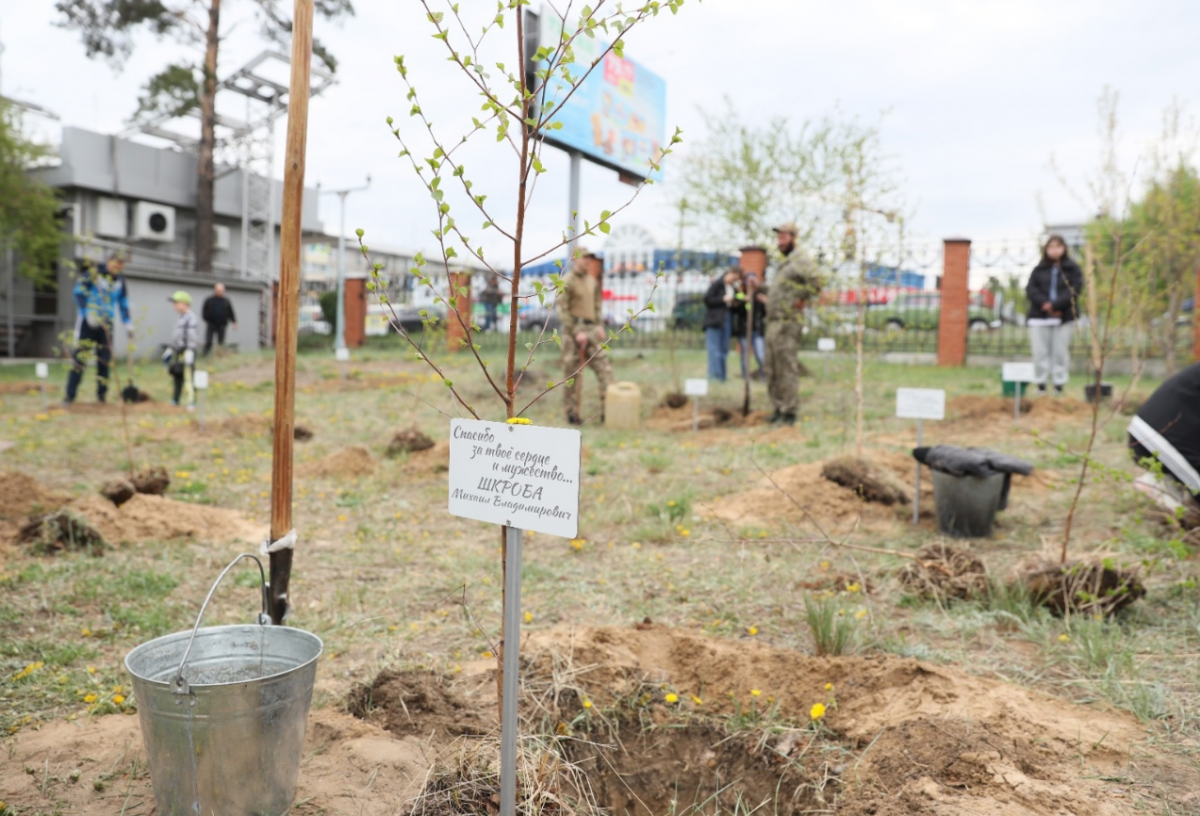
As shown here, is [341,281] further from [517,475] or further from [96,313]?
[517,475]

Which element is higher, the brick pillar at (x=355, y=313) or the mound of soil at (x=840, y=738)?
the brick pillar at (x=355, y=313)

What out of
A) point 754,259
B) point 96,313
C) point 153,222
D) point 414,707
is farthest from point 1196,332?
point 153,222

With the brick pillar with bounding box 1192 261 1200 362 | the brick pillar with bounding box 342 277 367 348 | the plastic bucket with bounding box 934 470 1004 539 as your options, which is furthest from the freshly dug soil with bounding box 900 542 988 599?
the brick pillar with bounding box 342 277 367 348

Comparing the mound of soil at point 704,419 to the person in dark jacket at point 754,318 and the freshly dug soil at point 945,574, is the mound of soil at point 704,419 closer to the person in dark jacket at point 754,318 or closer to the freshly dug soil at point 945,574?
the person in dark jacket at point 754,318

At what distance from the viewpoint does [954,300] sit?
15234 millimetres

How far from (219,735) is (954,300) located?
15.5m

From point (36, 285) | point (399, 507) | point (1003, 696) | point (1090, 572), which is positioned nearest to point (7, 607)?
point (399, 507)

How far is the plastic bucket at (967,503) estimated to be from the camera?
189 inches

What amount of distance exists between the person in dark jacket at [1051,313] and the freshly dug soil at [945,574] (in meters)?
5.81

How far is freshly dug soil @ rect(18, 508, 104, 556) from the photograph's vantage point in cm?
446

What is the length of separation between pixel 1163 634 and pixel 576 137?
9365mm

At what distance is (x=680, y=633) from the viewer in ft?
11.0

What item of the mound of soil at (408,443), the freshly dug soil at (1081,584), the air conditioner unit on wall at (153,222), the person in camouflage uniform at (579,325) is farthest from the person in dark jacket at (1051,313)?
the air conditioner unit on wall at (153,222)

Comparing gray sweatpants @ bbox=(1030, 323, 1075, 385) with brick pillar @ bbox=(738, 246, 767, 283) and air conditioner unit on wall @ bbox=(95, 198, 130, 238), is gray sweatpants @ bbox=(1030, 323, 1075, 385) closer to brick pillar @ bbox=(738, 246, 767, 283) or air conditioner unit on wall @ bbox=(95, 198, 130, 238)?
brick pillar @ bbox=(738, 246, 767, 283)
